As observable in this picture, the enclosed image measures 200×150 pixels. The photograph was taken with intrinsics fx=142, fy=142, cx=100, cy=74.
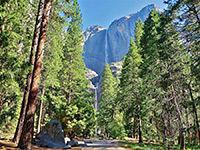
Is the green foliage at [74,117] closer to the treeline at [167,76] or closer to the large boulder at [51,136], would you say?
the large boulder at [51,136]

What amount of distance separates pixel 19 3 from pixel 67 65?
1059 centimetres

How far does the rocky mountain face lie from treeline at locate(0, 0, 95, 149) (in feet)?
304

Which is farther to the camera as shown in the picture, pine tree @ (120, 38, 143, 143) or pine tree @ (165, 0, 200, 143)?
pine tree @ (120, 38, 143, 143)

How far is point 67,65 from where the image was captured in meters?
18.5

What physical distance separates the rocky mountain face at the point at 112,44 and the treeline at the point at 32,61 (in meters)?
92.6

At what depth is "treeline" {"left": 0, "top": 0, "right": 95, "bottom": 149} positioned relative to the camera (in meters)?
6.60

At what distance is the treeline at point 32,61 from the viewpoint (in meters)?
6.60

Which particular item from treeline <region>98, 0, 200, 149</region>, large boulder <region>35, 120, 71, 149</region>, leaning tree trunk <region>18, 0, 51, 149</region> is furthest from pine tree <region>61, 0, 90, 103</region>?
leaning tree trunk <region>18, 0, 51, 149</region>

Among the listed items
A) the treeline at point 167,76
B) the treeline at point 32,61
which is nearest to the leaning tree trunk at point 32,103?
the treeline at point 32,61

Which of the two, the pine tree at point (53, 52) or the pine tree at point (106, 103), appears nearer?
the pine tree at point (53, 52)

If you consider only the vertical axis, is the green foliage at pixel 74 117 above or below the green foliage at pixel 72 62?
below

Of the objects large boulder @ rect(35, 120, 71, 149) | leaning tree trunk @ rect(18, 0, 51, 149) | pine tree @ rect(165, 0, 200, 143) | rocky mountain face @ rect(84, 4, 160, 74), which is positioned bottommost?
large boulder @ rect(35, 120, 71, 149)

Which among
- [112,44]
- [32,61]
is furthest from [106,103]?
[112,44]

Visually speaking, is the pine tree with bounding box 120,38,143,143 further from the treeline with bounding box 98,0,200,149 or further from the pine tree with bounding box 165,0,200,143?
the pine tree with bounding box 165,0,200,143
